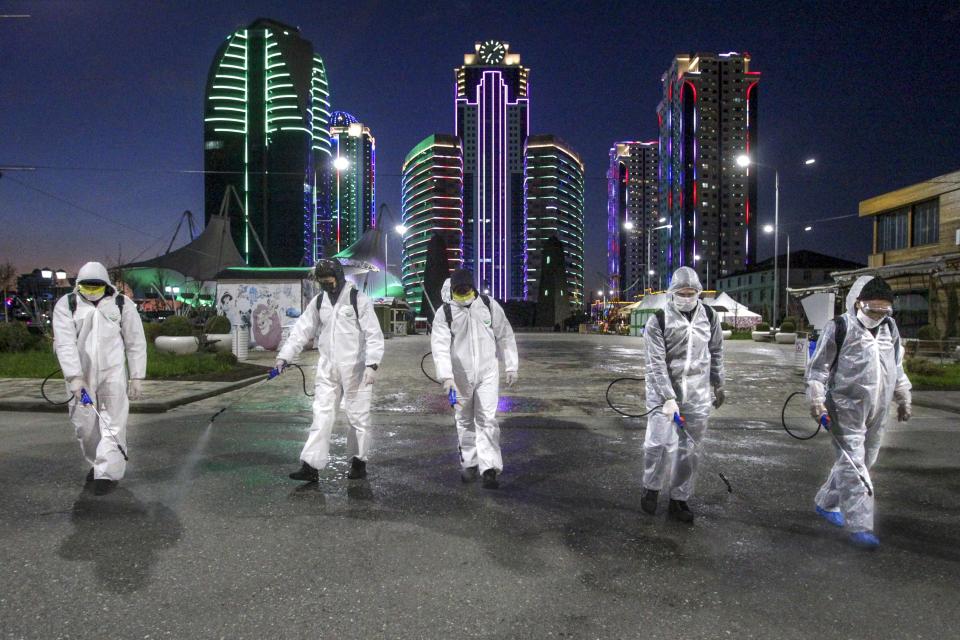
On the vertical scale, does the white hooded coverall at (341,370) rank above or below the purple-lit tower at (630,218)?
below

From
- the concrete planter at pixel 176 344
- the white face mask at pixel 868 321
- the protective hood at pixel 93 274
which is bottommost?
the concrete planter at pixel 176 344

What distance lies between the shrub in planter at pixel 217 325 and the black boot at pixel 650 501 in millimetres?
18178

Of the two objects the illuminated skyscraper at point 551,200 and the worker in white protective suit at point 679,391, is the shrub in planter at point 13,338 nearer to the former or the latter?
the worker in white protective suit at point 679,391

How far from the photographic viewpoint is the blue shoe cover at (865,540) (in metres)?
3.70

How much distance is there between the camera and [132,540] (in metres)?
3.69

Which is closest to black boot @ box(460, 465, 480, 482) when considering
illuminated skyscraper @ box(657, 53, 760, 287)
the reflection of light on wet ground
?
the reflection of light on wet ground

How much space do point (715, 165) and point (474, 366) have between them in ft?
455

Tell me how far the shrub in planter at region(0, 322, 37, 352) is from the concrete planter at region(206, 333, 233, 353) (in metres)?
4.83

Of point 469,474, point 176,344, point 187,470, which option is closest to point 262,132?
point 176,344

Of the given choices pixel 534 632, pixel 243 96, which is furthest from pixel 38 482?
pixel 243 96

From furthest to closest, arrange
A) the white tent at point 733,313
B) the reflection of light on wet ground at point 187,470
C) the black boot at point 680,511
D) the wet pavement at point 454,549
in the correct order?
1. the white tent at point 733,313
2. the reflection of light on wet ground at point 187,470
3. the black boot at point 680,511
4. the wet pavement at point 454,549

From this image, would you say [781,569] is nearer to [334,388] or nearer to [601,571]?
[601,571]

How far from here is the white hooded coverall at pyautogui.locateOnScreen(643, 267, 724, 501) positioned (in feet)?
13.7

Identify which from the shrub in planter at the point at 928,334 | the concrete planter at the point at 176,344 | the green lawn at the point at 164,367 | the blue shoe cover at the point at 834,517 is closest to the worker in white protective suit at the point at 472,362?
the blue shoe cover at the point at 834,517
